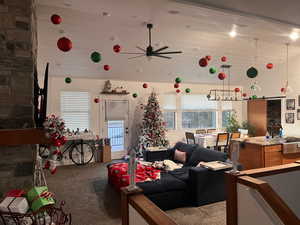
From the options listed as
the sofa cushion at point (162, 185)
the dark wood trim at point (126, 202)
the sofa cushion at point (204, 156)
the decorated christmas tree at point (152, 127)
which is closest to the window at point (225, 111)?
the decorated christmas tree at point (152, 127)

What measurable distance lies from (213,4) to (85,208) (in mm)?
3831

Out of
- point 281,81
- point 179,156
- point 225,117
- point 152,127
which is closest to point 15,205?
point 179,156

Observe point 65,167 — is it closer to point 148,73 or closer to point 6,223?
point 148,73

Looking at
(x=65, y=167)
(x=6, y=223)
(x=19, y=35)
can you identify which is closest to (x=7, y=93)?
(x=19, y=35)

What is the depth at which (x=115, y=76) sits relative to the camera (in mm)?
7406

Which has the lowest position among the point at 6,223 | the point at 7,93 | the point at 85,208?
the point at 85,208

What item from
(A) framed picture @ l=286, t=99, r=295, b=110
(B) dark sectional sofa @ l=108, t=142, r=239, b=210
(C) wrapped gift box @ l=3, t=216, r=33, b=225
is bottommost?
(B) dark sectional sofa @ l=108, t=142, r=239, b=210

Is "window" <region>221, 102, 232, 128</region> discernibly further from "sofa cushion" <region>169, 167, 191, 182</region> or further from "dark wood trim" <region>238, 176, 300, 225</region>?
"dark wood trim" <region>238, 176, 300, 225</region>

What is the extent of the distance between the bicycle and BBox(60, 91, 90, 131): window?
0.51 meters

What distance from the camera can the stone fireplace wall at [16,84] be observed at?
238 cm

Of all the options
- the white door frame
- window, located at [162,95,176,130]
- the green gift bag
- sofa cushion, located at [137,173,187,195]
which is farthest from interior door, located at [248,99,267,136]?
the green gift bag

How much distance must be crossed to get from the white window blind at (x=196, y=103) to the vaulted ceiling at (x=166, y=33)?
756mm

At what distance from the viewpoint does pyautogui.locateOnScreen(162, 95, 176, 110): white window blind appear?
859 centimetres

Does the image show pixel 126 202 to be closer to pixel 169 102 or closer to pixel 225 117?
pixel 169 102
